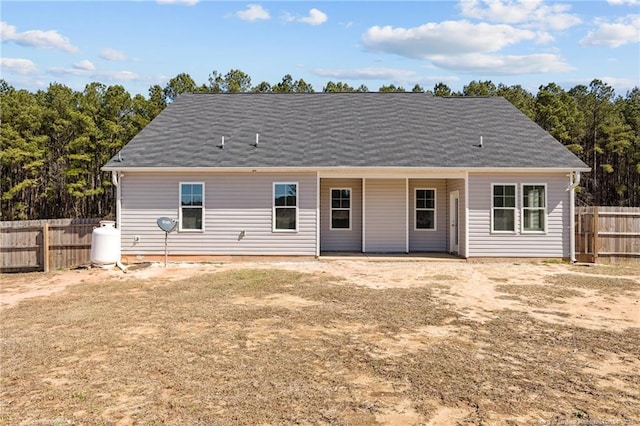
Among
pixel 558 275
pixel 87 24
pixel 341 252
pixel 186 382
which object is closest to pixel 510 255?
pixel 558 275

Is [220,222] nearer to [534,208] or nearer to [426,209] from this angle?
[426,209]

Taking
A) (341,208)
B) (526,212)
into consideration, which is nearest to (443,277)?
(526,212)

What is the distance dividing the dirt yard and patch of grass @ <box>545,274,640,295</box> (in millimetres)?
102

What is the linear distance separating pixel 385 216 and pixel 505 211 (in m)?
3.97

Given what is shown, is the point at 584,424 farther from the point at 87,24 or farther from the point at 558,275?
the point at 87,24

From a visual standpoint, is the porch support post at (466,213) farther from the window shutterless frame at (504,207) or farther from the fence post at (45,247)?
the fence post at (45,247)

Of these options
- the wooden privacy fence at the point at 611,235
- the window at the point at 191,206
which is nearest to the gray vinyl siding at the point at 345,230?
the window at the point at 191,206

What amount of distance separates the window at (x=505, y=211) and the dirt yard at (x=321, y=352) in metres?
3.49

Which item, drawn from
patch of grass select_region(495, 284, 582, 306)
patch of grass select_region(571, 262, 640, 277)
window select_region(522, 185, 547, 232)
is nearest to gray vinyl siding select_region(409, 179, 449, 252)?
window select_region(522, 185, 547, 232)

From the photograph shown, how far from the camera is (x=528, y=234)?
1414cm

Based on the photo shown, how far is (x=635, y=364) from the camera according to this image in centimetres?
536

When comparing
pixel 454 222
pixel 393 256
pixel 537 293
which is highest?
pixel 454 222

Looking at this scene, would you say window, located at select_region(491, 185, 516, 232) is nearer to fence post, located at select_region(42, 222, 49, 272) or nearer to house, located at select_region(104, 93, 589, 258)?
house, located at select_region(104, 93, 589, 258)

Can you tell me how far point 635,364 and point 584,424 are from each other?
7.06ft
